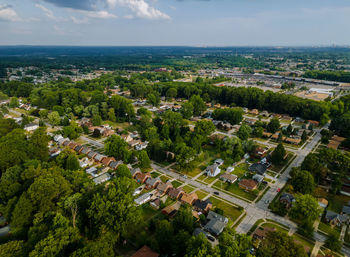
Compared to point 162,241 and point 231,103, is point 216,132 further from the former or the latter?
point 162,241

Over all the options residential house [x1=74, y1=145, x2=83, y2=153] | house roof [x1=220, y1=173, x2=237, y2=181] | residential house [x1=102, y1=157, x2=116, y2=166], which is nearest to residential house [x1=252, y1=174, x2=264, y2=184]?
house roof [x1=220, y1=173, x2=237, y2=181]

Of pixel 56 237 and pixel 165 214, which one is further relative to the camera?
pixel 165 214

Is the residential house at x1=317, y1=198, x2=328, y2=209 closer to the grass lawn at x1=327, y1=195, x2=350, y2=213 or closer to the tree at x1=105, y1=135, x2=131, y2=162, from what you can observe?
the grass lawn at x1=327, y1=195, x2=350, y2=213

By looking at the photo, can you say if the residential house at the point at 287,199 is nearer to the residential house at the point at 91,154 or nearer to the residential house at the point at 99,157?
the residential house at the point at 99,157

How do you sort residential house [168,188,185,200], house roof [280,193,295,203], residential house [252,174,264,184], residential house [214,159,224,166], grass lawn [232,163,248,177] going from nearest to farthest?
house roof [280,193,295,203] → residential house [168,188,185,200] → residential house [252,174,264,184] → grass lawn [232,163,248,177] → residential house [214,159,224,166]

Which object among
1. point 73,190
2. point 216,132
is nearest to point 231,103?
point 216,132

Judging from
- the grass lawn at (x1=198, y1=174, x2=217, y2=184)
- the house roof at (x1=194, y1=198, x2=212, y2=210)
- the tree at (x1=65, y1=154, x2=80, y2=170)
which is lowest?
the grass lawn at (x1=198, y1=174, x2=217, y2=184)

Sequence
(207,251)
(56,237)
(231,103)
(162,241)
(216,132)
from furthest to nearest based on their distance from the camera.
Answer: (231,103), (216,132), (162,241), (56,237), (207,251)
